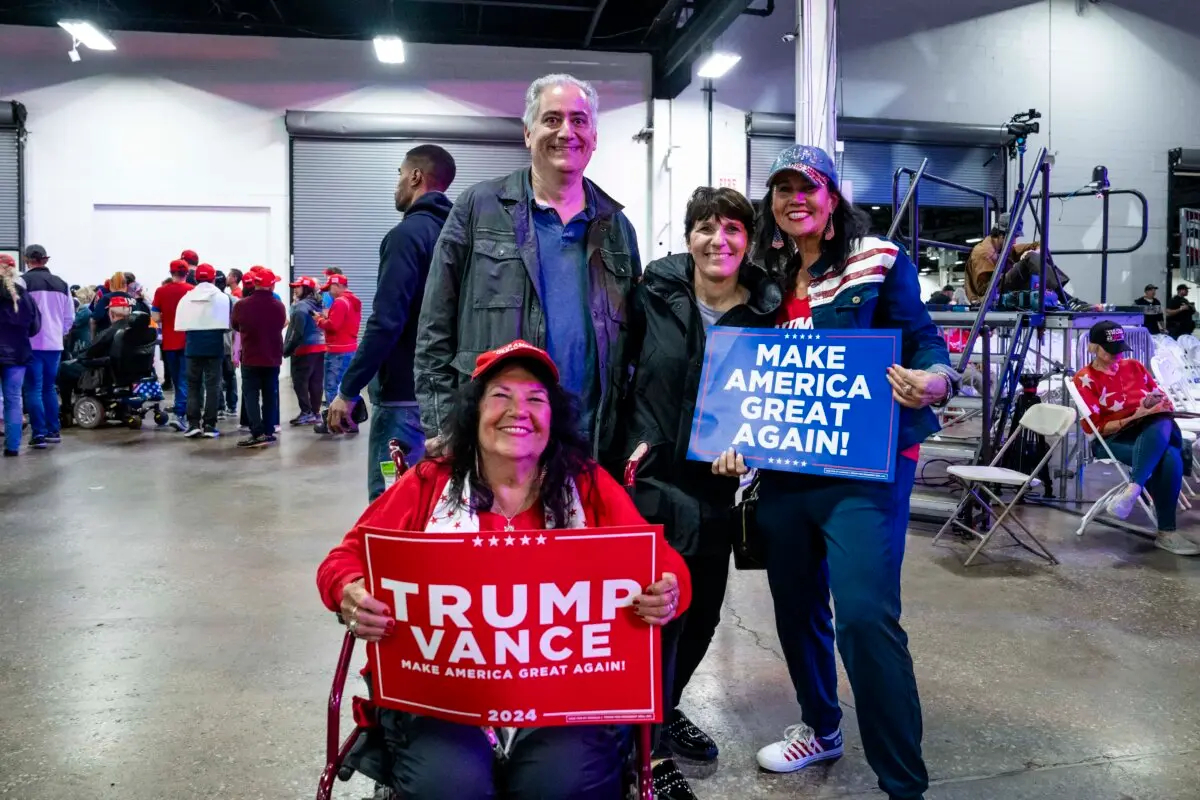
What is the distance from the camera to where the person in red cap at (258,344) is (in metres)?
7.95

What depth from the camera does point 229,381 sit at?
10.3m

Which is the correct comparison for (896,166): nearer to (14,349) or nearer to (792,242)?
(14,349)

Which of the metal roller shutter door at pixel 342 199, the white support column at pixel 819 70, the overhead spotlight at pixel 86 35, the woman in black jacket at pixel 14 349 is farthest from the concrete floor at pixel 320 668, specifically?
the overhead spotlight at pixel 86 35

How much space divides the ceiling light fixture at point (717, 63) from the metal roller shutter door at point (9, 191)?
9.80 metres

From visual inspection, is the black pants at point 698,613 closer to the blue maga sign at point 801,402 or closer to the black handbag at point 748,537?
the black handbag at point 748,537

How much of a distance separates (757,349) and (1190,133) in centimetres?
1601

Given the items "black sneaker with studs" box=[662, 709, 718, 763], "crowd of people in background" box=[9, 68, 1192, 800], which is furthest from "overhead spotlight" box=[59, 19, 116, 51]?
"black sneaker with studs" box=[662, 709, 718, 763]

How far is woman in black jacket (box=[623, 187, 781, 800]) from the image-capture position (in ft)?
6.93

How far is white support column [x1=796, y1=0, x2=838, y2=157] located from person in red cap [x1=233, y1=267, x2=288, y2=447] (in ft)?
17.0

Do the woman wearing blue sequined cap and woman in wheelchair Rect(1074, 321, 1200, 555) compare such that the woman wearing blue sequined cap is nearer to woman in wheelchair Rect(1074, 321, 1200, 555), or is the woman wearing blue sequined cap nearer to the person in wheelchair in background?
woman in wheelchair Rect(1074, 321, 1200, 555)

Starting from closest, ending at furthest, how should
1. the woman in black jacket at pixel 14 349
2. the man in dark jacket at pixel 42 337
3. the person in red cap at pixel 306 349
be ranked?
the woman in black jacket at pixel 14 349 → the man in dark jacket at pixel 42 337 → the person in red cap at pixel 306 349

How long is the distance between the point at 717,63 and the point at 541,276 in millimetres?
10479

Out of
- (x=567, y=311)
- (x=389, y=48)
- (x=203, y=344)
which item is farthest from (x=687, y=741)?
(x=389, y=48)

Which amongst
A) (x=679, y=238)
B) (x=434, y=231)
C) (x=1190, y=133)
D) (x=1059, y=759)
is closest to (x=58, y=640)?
(x=434, y=231)
